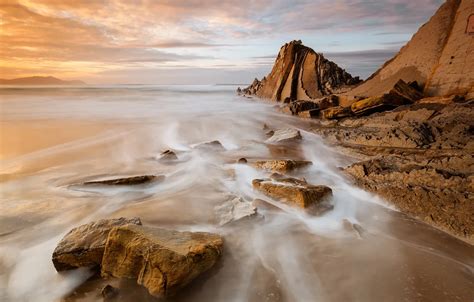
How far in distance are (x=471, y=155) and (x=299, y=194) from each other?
240cm

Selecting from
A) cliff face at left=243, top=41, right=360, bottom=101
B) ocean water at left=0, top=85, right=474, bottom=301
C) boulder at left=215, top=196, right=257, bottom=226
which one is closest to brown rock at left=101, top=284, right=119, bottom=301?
ocean water at left=0, top=85, right=474, bottom=301

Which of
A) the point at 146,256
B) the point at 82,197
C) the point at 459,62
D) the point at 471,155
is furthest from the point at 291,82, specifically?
the point at 146,256

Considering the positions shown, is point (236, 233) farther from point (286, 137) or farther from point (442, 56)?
point (442, 56)

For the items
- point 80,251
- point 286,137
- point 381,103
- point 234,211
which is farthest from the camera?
point 381,103

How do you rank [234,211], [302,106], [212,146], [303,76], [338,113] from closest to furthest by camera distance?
[234,211]
[212,146]
[338,113]
[302,106]
[303,76]

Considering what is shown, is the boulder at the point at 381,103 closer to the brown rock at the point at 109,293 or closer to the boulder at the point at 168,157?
the boulder at the point at 168,157

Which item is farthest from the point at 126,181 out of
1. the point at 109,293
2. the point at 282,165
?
the point at 282,165

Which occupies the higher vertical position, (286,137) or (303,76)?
(303,76)

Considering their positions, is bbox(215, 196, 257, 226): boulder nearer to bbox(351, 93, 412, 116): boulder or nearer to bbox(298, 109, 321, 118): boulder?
bbox(351, 93, 412, 116): boulder

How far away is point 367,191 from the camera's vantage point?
3.86m

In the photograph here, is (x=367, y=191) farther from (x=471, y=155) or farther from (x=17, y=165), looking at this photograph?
(x=17, y=165)

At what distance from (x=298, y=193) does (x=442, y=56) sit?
22.0ft

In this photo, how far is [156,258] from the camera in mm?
2039

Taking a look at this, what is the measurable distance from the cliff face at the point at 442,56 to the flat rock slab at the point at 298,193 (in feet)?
16.7
